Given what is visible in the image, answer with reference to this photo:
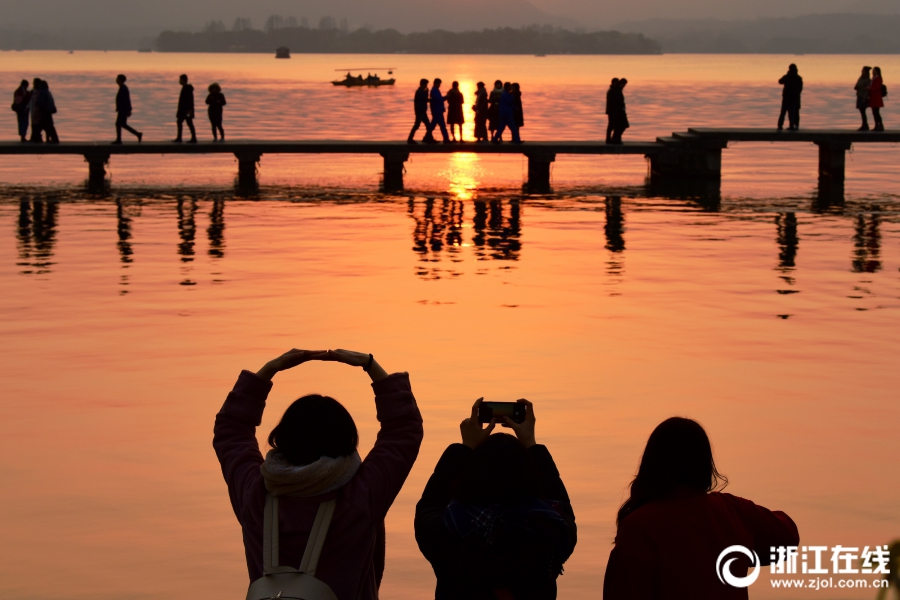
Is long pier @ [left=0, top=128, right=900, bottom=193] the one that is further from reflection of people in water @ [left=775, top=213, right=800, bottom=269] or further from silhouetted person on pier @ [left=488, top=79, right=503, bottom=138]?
reflection of people in water @ [left=775, top=213, right=800, bottom=269]

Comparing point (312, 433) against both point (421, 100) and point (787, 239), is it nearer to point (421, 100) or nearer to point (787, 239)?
point (787, 239)

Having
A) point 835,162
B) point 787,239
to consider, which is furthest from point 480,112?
point 787,239

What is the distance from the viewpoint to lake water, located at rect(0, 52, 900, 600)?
824cm

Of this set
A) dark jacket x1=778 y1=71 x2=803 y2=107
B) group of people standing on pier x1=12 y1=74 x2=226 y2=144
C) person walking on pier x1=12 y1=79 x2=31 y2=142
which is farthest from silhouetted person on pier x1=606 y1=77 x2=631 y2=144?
person walking on pier x1=12 y1=79 x2=31 y2=142

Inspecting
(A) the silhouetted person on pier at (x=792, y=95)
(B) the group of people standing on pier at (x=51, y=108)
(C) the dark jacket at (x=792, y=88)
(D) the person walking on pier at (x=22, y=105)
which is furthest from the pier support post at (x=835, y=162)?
(D) the person walking on pier at (x=22, y=105)

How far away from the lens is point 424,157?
153 ft

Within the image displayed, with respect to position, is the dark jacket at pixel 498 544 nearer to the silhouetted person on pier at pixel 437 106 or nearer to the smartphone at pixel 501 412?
the smartphone at pixel 501 412

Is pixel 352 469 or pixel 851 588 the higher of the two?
pixel 352 469

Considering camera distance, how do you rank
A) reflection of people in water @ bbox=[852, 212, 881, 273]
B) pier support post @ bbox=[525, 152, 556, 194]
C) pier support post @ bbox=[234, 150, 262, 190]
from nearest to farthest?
reflection of people in water @ bbox=[852, 212, 881, 273] → pier support post @ bbox=[234, 150, 262, 190] → pier support post @ bbox=[525, 152, 556, 194]

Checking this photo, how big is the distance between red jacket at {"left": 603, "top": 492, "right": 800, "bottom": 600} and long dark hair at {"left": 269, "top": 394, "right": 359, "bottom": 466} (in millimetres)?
921

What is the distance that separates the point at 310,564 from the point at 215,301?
12067 mm

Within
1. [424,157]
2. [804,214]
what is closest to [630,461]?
[804,214]

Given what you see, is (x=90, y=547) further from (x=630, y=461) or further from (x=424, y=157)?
(x=424, y=157)

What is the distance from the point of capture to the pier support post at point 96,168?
3052cm
